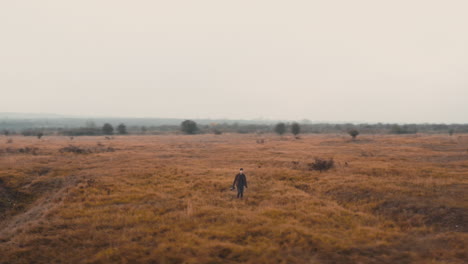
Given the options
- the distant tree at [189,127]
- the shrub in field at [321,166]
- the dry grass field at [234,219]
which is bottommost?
the dry grass field at [234,219]

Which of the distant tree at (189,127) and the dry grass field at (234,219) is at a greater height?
the distant tree at (189,127)

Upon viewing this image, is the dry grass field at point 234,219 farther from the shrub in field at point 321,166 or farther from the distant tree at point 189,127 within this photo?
the distant tree at point 189,127

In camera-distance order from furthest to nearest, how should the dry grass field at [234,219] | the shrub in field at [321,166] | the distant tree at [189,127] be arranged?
the distant tree at [189,127] < the shrub in field at [321,166] < the dry grass field at [234,219]

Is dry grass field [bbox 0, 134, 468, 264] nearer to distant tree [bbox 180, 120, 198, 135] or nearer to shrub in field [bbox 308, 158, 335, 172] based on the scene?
shrub in field [bbox 308, 158, 335, 172]

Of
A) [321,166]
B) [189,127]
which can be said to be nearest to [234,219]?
[321,166]

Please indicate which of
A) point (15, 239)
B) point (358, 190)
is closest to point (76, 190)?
point (15, 239)

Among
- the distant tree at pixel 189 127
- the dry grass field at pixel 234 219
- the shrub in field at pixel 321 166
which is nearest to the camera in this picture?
the dry grass field at pixel 234 219

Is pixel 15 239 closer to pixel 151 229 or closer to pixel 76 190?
pixel 151 229

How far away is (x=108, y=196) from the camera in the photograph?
21000mm

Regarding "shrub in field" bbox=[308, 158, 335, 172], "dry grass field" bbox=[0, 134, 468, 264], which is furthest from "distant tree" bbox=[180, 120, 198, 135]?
"dry grass field" bbox=[0, 134, 468, 264]

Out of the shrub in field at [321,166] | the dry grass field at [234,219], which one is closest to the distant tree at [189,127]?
the shrub in field at [321,166]

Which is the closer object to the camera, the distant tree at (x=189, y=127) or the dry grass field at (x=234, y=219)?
the dry grass field at (x=234, y=219)

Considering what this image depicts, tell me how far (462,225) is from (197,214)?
45.3 ft

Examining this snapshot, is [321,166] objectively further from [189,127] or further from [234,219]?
[189,127]
